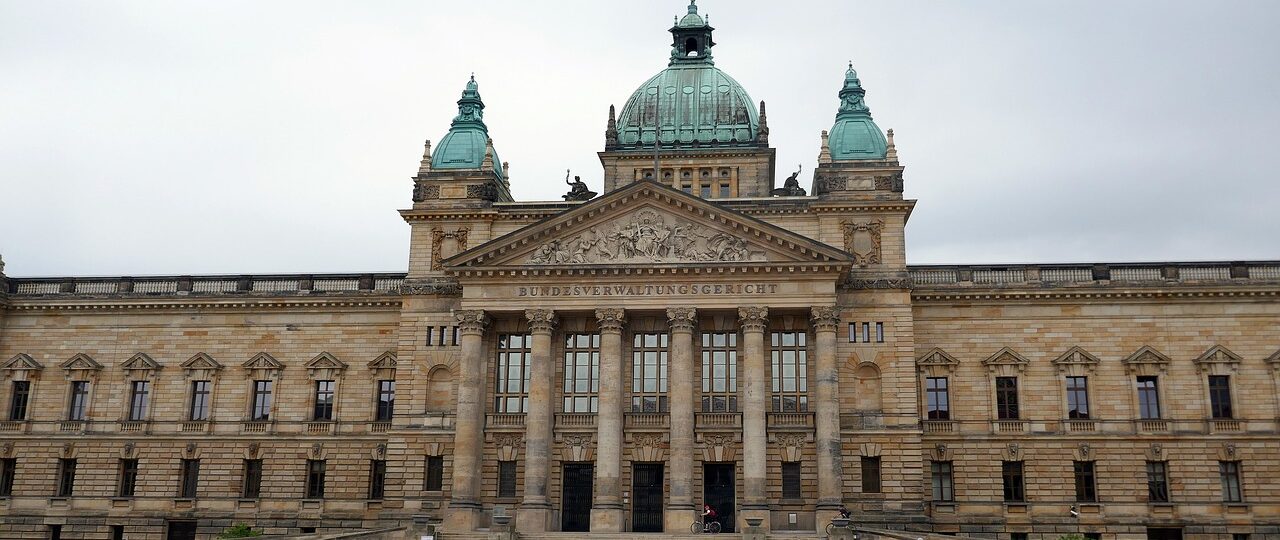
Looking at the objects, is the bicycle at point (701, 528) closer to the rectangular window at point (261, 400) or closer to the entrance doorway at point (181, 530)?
the rectangular window at point (261, 400)

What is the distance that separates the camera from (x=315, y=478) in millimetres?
55031

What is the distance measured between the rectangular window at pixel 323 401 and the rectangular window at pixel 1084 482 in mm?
36217

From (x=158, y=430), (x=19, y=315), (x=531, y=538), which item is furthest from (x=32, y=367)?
(x=531, y=538)

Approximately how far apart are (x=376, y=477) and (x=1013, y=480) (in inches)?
1208

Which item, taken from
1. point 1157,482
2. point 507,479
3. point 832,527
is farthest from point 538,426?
point 1157,482

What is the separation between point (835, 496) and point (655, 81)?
1168 inches

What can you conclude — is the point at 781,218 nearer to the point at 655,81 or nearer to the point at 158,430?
the point at 655,81

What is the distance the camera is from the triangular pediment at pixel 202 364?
2232 inches

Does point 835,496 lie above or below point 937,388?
below

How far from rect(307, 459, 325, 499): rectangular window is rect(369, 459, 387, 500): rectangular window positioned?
2.65 meters

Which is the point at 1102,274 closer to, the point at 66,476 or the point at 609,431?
the point at 609,431

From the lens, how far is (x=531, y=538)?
150ft

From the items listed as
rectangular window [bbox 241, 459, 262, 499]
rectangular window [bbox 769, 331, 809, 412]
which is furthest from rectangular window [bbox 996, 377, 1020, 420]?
rectangular window [bbox 241, 459, 262, 499]

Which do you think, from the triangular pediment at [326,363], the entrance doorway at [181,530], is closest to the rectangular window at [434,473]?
the triangular pediment at [326,363]
